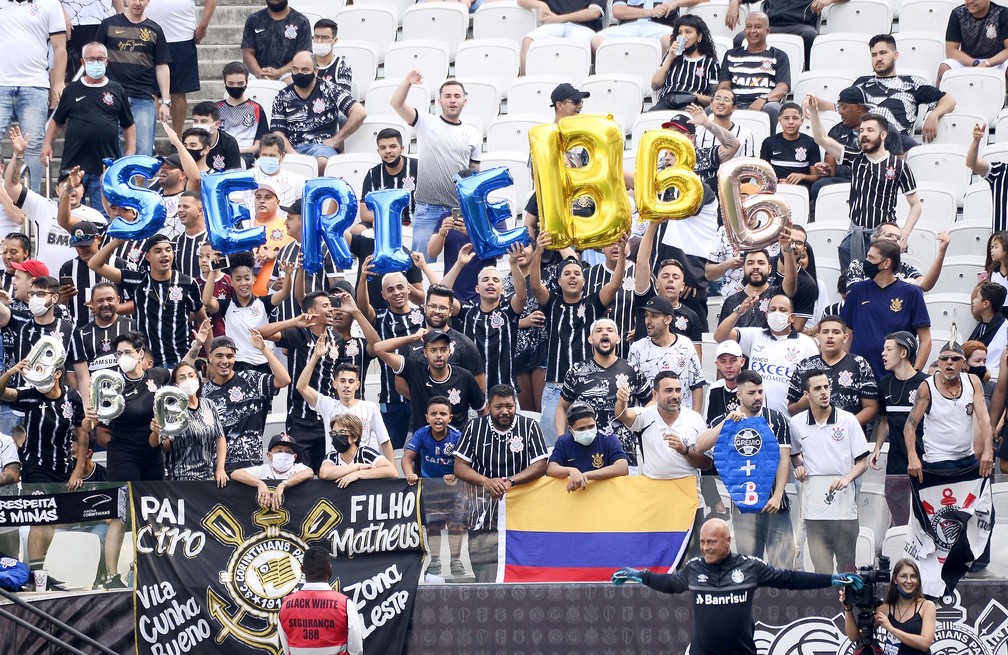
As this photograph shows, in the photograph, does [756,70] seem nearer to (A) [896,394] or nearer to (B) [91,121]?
(A) [896,394]

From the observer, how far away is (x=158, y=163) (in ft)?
43.3

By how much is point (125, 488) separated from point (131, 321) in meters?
1.72

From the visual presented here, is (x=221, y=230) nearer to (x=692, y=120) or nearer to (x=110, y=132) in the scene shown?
(x=110, y=132)

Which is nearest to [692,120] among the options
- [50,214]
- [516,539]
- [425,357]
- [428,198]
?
[428,198]

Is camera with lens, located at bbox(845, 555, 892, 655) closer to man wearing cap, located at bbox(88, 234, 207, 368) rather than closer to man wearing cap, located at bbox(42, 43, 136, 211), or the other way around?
man wearing cap, located at bbox(88, 234, 207, 368)

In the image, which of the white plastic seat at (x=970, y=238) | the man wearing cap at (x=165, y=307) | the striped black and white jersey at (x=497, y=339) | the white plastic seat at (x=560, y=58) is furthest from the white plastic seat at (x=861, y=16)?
the man wearing cap at (x=165, y=307)

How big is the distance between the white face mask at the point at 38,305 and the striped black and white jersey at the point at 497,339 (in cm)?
309

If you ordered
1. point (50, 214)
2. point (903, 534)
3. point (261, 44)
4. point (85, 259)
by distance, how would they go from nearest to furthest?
point (903, 534) < point (85, 259) < point (50, 214) < point (261, 44)

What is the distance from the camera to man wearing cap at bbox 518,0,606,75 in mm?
16719

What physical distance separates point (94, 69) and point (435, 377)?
485 centimetres

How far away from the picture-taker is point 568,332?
12.6 metres

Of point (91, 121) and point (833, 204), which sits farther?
point (91, 121)

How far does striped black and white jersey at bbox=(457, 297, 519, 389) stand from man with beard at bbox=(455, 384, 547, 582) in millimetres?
1152

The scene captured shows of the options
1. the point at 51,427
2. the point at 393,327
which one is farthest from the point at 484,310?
the point at 51,427
